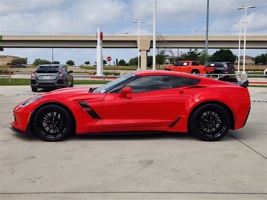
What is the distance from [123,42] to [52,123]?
64903 millimetres

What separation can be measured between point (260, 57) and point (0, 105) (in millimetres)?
125590

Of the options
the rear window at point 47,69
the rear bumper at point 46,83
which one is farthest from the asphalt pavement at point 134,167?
the rear window at point 47,69

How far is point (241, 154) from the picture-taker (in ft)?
17.7

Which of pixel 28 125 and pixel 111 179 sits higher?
pixel 28 125

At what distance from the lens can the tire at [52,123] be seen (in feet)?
19.8

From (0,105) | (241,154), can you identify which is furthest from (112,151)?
(0,105)

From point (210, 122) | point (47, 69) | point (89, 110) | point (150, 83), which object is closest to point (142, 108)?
point (150, 83)

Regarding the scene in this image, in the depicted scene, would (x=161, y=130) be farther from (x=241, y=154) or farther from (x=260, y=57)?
(x=260, y=57)

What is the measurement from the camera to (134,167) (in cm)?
467

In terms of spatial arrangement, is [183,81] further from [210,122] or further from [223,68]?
[223,68]

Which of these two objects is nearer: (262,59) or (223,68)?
(223,68)

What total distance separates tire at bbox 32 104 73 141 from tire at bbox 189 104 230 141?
221 centimetres

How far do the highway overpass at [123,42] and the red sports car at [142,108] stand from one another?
202 feet

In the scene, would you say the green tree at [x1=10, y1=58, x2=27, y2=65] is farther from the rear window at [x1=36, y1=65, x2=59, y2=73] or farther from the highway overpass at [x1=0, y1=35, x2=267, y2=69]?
the rear window at [x1=36, y1=65, x2=59, y2=73]
